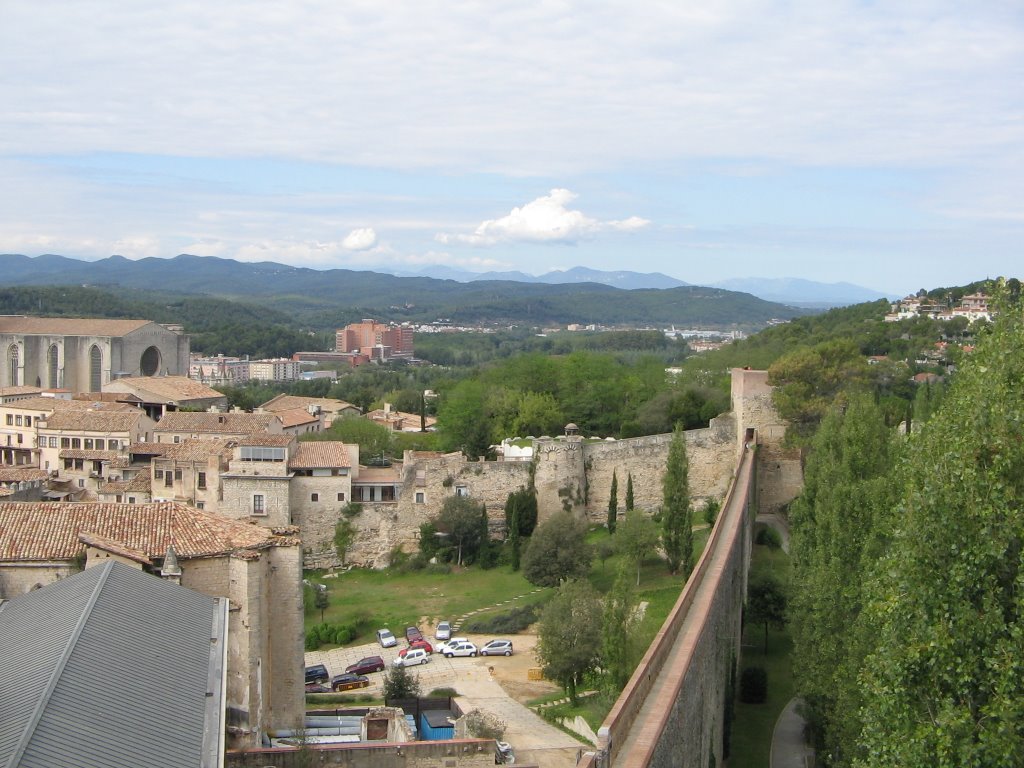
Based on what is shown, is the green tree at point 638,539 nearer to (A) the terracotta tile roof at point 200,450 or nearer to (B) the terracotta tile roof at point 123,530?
(A) the terracotta tile roof at point 200,450

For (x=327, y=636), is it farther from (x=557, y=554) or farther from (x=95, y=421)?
(x=95, y=421)

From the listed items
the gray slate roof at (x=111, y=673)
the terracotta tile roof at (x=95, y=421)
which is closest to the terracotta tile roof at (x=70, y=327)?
the terracotta tile roof at (x=95, y=421)

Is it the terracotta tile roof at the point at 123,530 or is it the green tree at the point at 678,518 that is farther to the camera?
the green tree at the point at 678,518

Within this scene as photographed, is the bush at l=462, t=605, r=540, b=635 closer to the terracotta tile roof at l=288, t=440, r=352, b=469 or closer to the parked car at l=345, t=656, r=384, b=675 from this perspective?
the parked car at l=345, t=656, r=384, b=675

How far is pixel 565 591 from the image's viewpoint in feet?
91.6

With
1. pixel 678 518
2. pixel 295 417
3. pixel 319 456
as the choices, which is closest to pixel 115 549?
pixel 678 518

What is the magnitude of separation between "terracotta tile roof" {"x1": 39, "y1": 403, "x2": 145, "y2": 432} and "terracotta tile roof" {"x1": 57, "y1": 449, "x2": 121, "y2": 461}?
4.06ft

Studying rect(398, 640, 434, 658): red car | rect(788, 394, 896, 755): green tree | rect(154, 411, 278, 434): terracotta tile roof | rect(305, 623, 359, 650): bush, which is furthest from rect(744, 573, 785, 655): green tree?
rect(154, 411, 278, 434): terracotta tile roof

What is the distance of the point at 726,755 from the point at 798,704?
282 cm

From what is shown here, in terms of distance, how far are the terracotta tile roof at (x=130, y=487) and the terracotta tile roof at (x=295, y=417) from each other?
38.7 feet

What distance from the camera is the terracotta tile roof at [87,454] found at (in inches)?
1731

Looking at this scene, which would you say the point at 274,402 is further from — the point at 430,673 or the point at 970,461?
the point at 970,461

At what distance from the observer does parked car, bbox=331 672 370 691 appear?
1096 inches

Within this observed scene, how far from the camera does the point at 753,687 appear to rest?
23656 mm
